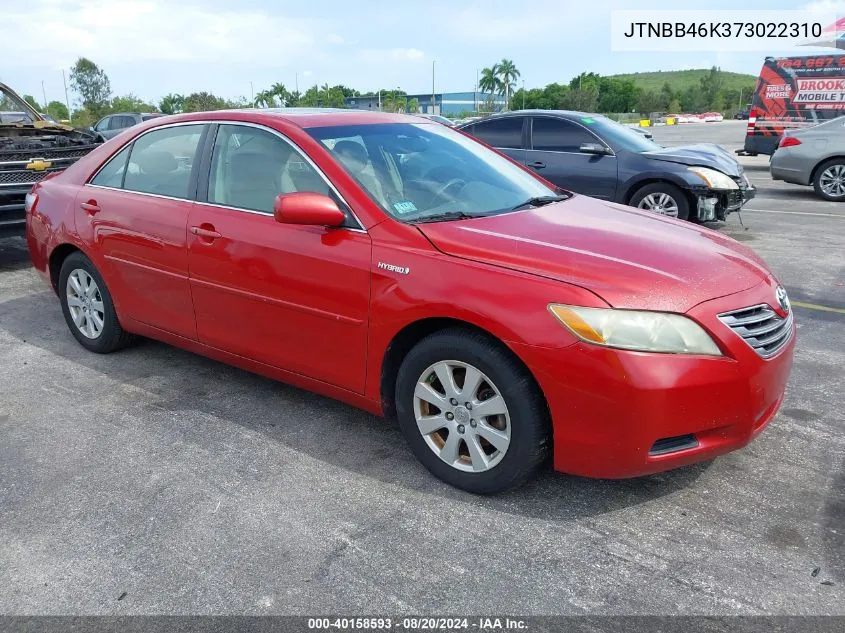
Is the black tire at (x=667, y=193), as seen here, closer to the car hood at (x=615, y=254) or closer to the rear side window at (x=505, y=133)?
the rear side window at (x=505, y=133)

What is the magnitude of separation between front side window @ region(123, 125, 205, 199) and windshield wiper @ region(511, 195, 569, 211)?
1.83 m

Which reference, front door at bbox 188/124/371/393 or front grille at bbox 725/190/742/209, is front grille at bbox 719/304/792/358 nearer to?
front door at bbox 188/124/371/393

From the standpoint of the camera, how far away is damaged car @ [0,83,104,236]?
7.48m

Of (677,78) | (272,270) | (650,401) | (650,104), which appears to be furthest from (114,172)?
(677,78)

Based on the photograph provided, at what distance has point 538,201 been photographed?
3912 mm

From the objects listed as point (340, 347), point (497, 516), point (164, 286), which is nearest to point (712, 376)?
point (497, 516)

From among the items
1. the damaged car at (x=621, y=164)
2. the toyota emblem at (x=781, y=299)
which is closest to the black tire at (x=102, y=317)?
the toyota emblem at (x=781, y=299)

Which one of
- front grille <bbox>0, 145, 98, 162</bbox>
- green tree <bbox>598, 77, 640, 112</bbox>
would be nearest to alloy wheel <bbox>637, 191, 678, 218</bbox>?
front grille <bbox>0, 145, 98, 162</bbox>

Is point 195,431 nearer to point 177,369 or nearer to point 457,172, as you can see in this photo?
point 177,369

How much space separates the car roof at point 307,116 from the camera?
3839 millimetres

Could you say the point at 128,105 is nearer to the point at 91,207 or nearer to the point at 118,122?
the point at 118,122

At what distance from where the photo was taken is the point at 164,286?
4.17m

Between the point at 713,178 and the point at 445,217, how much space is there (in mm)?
6325

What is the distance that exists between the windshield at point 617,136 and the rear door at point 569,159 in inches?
4.7
